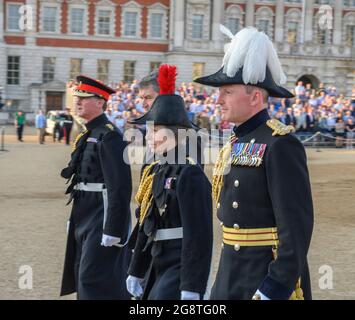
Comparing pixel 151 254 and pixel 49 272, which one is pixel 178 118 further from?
pixel 49 272

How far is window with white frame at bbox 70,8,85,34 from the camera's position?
179ft

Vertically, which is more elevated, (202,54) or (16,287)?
(202,54)

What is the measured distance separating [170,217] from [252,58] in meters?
1.35

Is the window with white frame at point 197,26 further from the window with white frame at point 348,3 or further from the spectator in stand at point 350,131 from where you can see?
the spectator in stand at point 350,131

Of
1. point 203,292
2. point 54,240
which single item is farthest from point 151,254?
point 54,240

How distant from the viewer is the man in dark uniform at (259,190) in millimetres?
3670

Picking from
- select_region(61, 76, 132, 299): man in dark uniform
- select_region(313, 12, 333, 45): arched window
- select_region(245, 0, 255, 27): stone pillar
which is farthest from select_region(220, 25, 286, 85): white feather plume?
select_region(313, 12, 333, 45): arched window

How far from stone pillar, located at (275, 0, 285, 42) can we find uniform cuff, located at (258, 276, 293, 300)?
57.4 meters

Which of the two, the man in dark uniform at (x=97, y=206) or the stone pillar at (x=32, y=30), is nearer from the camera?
the man in dark uniform at (x=97, y=206)

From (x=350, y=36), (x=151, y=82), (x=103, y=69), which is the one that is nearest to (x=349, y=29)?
(x=350, y=36)

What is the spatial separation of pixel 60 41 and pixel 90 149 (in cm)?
4882

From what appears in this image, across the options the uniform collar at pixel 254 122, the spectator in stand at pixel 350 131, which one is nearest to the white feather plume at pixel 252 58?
the uniform collar at pixel 254 122

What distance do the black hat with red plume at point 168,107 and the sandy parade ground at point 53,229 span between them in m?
2.87

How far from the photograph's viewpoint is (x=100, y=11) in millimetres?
55469
